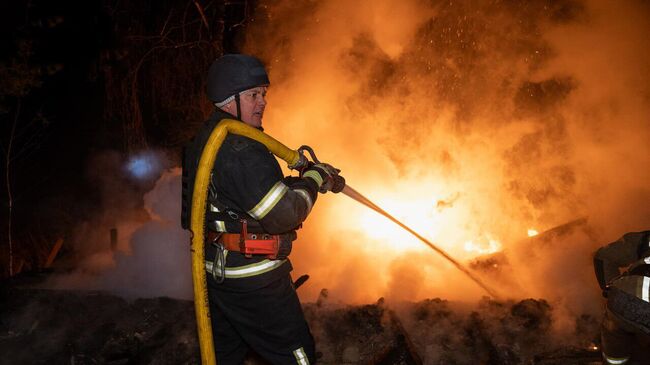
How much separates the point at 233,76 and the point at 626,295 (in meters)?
2.52

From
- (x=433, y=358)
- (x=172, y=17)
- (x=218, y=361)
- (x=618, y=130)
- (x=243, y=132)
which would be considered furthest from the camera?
(x=172, y=17)

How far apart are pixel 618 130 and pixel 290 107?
5.23m

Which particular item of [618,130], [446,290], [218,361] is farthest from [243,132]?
[618,130]

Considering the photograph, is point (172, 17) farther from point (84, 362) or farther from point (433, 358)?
point (433, 358)

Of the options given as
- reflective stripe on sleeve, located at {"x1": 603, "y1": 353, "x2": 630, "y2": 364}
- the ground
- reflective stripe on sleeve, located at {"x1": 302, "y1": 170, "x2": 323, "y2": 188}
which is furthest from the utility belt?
reflective stripe on sleeve, located at {"x1": 603, "y1": 353, "x2": 630, "y2": 364}

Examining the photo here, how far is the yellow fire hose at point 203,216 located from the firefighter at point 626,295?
7.16ft

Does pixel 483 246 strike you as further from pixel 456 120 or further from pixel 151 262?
pixel 151 262

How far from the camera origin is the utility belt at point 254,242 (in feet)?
8.35

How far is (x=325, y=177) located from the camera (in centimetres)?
286

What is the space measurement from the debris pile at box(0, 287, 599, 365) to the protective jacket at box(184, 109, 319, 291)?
1700 mm

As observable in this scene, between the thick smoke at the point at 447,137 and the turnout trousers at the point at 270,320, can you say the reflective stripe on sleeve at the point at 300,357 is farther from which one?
the thick smoke at the point at 447,137

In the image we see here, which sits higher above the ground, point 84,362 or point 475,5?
point 475,5

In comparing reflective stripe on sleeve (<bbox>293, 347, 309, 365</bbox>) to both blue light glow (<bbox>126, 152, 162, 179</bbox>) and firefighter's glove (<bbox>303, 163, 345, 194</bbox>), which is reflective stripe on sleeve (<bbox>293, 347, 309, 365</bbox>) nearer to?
firefighter's glove (<bbox>303, 163, 345, 194</bbox>)

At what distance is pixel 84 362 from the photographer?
4066 mm
